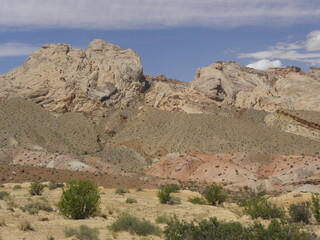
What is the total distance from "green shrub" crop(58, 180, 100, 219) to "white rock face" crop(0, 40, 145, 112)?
73675 millimetres

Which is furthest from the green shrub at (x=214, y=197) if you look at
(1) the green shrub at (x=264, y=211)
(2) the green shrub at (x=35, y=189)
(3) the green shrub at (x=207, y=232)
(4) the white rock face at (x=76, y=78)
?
(4) the white rock face at (x=76, y=78)

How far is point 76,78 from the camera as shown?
97875mm

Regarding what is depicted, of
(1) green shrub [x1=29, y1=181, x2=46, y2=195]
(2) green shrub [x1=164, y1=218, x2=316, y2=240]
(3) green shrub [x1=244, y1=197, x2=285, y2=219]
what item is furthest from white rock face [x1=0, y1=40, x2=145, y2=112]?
(2) green shrub [x1=164, y1=218, x2=316, y2=240]

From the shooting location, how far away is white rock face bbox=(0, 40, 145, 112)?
92875 millimetres

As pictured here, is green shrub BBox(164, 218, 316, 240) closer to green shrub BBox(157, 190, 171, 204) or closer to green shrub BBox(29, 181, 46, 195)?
green shrub BBox(157, 190, 171, 204)

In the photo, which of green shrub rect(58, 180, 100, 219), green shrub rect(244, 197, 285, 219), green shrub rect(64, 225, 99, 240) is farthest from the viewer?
green shrub rect(244, 197, 285, 219)

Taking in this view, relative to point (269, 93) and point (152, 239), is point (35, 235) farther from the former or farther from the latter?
point (269, 93)

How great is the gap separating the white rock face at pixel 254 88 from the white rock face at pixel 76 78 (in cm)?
1639

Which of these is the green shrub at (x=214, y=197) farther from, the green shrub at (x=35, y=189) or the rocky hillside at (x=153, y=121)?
the rocky hillside at (x=153, y=121)

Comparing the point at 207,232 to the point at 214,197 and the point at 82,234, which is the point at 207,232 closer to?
the point at 82,234

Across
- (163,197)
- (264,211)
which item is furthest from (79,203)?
(163,197)

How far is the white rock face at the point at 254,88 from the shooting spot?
99619mm

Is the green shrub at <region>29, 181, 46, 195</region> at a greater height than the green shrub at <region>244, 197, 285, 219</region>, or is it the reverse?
the green shrub at <region>244, 197, 285, 219</region>

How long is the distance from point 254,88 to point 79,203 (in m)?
95.3
